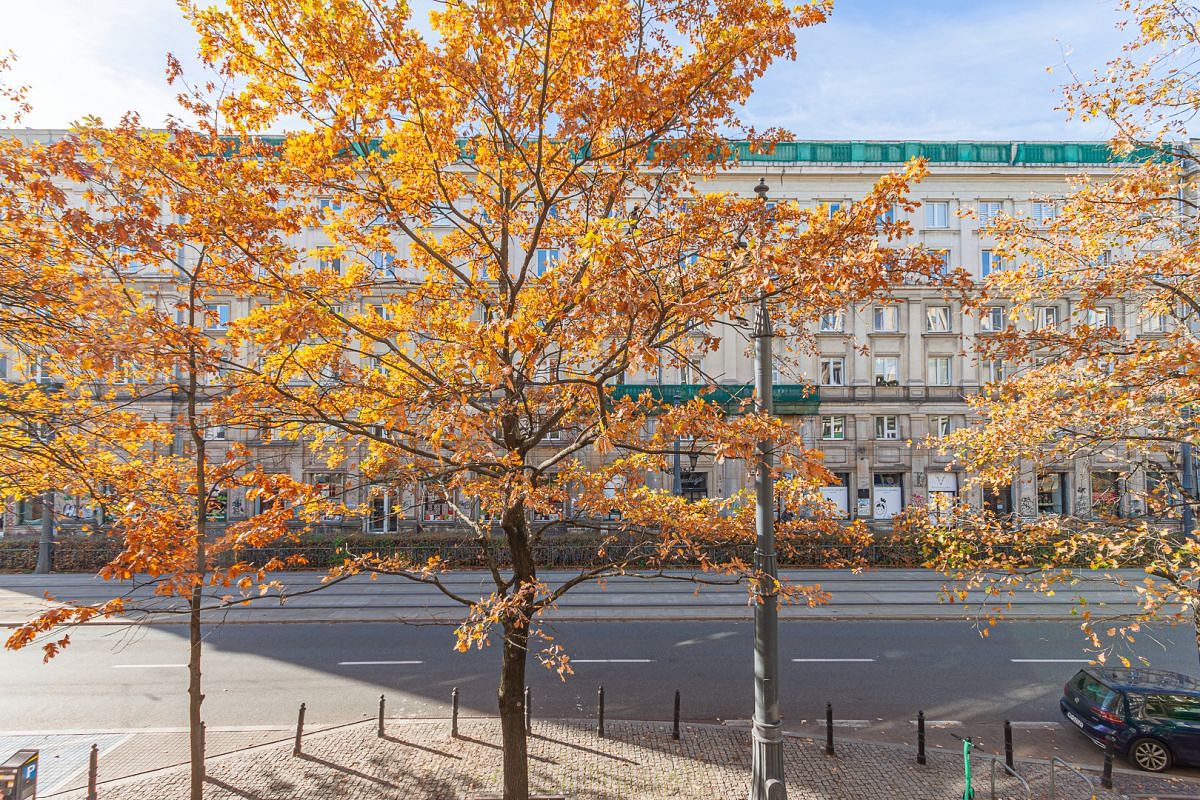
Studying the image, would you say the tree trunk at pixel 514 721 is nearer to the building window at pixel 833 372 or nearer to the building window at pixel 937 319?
the building window at pixel 833 372

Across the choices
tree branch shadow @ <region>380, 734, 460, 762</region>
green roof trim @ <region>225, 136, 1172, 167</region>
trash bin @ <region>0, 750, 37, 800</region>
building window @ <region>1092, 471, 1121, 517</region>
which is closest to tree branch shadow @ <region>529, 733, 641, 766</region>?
tree branch shadow @ <region>380, 734, 460, 762</region>

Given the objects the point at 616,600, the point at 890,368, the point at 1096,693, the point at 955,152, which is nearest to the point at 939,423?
the point at 890,368

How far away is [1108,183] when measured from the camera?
8.22 m

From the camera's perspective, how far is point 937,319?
3419 centimetres

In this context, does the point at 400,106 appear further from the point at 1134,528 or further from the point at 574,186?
the point at 1134,528

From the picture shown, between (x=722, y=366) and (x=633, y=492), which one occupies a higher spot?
(x=722, y=366)

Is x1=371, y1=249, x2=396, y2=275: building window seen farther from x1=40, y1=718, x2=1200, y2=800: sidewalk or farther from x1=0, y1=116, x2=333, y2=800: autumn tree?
x1=40, y1=718, x2=1200, y2=800: sidewalk

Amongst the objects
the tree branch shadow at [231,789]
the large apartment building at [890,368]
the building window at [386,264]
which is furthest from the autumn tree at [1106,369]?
the large apartment building at [890,368]

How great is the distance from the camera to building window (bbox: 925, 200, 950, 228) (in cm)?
3441

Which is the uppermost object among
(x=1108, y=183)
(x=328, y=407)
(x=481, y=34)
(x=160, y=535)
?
(x=481, y=34)

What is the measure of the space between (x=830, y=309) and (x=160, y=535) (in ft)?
26.2

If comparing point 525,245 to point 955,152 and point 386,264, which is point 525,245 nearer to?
point 386,264

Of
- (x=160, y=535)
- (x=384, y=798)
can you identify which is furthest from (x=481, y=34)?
(x=384, y=798)

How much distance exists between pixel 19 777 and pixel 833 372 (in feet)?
112
